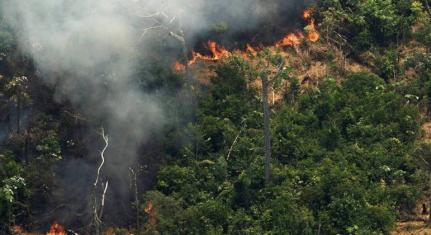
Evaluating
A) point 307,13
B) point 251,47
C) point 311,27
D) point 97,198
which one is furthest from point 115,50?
point 307,13

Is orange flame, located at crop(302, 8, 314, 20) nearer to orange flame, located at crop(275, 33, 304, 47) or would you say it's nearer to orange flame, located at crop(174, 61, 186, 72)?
orange flame, located at crop(275, 33, 304, 47)

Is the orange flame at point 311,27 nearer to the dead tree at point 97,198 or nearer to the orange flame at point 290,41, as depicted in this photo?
the orange flame at point 290,41

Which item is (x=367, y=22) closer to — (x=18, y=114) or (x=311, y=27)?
(x=311, y=27)

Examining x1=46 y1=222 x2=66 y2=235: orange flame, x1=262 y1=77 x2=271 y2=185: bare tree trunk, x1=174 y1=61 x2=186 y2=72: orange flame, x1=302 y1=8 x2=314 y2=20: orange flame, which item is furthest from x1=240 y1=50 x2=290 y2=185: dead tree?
x1=46 y1=222 x2=66 y2=235: orange flame

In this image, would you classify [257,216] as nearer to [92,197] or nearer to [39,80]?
[92,197]

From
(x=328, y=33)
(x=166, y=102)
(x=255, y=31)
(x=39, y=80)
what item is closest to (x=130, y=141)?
(x=166, y=102)
